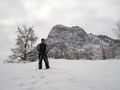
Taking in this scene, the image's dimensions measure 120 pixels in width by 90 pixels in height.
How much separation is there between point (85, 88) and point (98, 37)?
184567mm

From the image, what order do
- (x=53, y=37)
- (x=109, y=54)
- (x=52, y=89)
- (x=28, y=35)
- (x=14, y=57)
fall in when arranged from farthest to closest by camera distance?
(x=53, y=37), (x=109, y=54), (x=28, y=35), (x=14, y=57), (x=52, y=89)

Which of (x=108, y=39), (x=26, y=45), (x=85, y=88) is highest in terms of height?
(x=108, y=39)

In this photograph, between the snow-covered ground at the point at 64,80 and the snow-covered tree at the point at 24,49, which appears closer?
the snow-covered ground at the point at 64,80

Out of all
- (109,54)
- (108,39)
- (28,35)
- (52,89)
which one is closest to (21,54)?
(28,35)

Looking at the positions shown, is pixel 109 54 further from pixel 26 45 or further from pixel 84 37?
pixel 84 37

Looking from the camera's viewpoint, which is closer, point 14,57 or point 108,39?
point 14,57

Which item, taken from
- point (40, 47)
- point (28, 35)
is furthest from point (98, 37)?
point (40, 47)

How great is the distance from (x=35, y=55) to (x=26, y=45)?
2.86m

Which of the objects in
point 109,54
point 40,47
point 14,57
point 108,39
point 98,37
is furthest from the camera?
point 98,37

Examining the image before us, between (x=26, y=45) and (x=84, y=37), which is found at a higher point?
(x=84, y=37)

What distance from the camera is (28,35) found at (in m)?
24.2

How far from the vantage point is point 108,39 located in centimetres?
16338

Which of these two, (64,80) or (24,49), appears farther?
(24,49)

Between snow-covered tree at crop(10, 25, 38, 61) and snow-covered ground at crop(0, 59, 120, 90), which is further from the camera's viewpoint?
snow-covered tree at crop(10, 25, 38, 61)
